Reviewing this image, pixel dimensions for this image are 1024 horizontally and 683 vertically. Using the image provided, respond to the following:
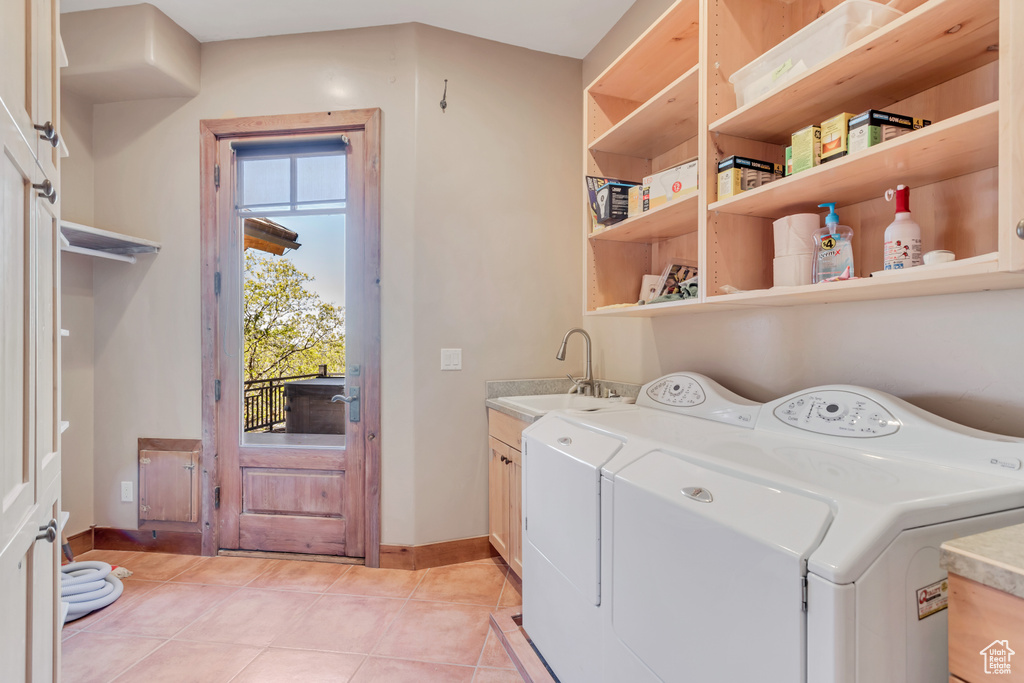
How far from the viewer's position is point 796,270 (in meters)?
1.36

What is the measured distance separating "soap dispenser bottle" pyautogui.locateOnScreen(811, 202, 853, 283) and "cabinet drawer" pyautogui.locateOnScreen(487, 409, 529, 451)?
4.07 ft

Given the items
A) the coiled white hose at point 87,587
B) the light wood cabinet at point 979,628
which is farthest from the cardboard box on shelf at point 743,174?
the coiled white hose at point 87,587

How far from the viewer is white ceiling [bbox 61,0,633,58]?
242 centimetres

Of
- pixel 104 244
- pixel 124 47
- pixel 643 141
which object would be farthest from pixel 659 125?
pixel 104 244

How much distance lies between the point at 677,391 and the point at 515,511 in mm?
937

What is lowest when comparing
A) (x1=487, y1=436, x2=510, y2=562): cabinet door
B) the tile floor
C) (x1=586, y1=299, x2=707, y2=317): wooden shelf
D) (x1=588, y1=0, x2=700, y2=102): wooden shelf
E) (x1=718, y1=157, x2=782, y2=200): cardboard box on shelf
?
the tile floor

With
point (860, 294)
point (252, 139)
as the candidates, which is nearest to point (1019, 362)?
point (860, 294)

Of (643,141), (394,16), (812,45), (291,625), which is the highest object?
(394,16)

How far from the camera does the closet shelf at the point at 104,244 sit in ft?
7.61

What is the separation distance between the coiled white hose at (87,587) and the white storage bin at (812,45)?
3145mm

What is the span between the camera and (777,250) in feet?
4.67

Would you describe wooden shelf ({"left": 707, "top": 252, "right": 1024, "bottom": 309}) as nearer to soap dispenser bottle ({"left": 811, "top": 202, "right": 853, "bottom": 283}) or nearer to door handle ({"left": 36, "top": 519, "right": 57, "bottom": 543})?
soap dispenser bottle ({"left": 811, "top": 202, "right": 853, "bottom": 283})

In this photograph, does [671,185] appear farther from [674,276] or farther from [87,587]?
[87,587]

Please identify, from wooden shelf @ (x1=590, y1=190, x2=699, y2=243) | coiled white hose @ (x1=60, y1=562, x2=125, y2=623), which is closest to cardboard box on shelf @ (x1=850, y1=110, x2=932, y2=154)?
wooden shelf @ (x1=590, y1=190, x2=699, y2=243)
